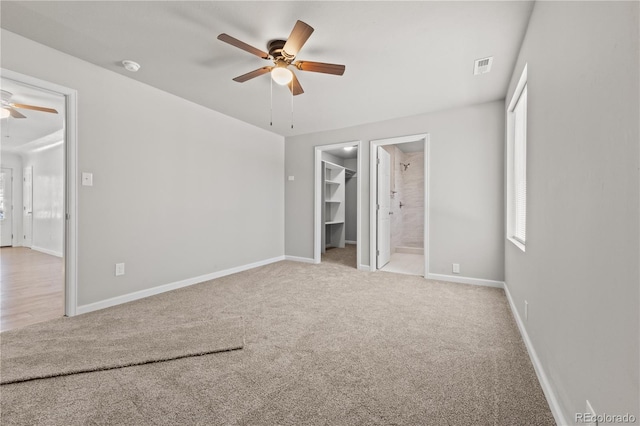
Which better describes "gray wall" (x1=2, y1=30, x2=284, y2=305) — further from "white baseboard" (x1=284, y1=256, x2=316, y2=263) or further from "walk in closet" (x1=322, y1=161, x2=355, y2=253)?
"walk in closet" (x1=322, y1=161, x2=355, y2=253)

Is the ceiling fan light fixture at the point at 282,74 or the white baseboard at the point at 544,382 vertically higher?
the ceiling fan light fixture at the point at 282,74

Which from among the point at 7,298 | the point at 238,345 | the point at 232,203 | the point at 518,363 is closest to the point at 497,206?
the point at 518,363

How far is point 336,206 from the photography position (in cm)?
745

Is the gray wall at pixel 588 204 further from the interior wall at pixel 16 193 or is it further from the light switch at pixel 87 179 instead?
the interior wall at pixel 16 193

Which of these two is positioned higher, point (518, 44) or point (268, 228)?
point (518, 44)

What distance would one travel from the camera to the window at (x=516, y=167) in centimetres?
267

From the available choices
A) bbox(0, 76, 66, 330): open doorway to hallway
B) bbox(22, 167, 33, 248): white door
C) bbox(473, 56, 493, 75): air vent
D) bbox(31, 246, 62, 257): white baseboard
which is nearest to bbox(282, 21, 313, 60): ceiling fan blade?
bbox(473, 56, 493, 75): air vent

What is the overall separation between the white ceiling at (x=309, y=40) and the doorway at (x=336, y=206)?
2.20 m

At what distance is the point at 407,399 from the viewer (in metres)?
1.50

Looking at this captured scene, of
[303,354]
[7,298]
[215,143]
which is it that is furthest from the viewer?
[215,143]

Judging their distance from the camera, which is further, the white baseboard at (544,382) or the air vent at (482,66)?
the air vent at (482,66)

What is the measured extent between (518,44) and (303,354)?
3063mm

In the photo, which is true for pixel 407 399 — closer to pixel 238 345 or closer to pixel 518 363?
pixel 518 363

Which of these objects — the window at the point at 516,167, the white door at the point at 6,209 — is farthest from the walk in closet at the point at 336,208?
the white door at the point at 6,209
